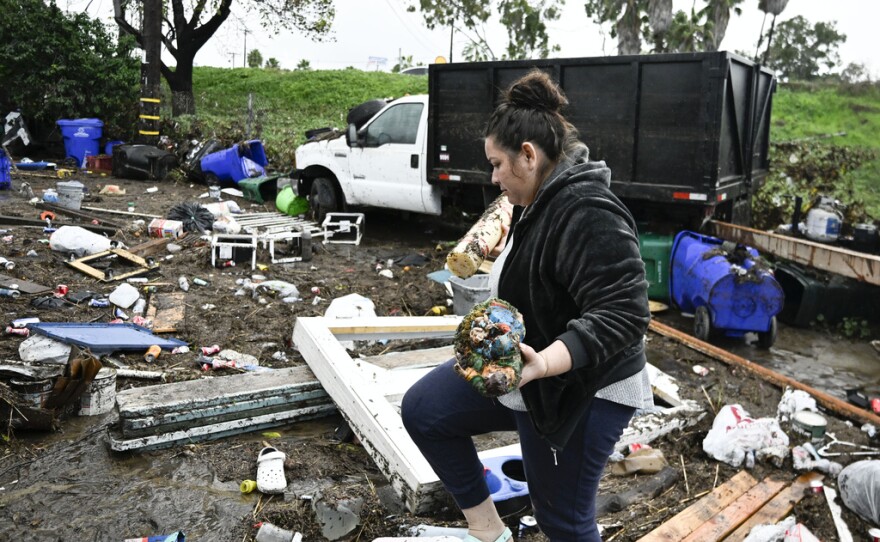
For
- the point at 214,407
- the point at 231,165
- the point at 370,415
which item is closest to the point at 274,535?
the point at 370,415

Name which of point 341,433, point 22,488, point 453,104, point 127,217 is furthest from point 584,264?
point 127,217

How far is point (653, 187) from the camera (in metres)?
7.34

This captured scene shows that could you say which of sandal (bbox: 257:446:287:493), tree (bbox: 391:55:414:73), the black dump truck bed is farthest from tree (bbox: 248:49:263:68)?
sandal (bbox: 257:446:287:493)

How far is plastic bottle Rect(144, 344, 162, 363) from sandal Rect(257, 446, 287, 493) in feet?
5.44

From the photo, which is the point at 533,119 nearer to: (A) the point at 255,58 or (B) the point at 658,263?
(B) the point at 658,263

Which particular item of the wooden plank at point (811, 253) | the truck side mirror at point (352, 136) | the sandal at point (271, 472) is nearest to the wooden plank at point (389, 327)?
the sandal at point (271, 472)

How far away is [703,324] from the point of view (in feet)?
20.8

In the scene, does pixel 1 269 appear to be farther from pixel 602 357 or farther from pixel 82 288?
pixel 602 357

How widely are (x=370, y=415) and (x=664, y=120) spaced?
521 centimetres

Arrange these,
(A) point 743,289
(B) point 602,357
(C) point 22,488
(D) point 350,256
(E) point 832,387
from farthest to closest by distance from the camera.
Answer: (D) point 350,256 → (A) point 743,289 → (E) point 832,387 → (C) point 22,488 → (B) point 602,357

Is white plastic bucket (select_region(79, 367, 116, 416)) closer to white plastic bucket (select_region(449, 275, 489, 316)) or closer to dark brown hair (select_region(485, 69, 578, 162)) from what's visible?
white plastic bucket (select_region(449, 275, 489, 316))

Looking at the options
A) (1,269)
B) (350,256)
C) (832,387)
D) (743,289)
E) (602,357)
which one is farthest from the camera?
(350,256)

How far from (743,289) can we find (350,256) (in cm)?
441

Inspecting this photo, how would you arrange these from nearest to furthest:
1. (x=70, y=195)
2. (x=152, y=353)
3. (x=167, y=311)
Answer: (x=152, y=353) < (x=167, y=311) < (x=70, y=195)
